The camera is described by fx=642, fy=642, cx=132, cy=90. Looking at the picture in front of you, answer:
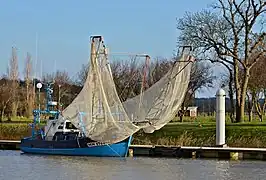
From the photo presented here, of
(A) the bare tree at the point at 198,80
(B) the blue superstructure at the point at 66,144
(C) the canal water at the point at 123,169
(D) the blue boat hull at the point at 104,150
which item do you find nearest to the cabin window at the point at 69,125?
(B) the blue superstructure at the point at 66,144

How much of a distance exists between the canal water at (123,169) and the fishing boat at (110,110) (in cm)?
140

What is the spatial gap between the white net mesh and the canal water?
199 centimetres

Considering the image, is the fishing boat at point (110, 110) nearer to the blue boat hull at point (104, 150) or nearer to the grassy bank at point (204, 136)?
the blue boat hull at point (104, 150)

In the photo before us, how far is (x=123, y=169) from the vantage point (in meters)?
34.3

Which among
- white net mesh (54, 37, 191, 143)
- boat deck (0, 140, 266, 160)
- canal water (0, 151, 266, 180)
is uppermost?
white net mesh (54, 37, 191, 143)

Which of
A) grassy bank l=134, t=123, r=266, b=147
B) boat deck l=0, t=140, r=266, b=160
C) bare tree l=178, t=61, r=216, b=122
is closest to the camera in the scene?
boat deck l=0, t=140, r=266, b=160

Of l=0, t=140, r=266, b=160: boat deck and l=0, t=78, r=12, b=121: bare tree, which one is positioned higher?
l=0, t=78, r=12, b=121: bare tree

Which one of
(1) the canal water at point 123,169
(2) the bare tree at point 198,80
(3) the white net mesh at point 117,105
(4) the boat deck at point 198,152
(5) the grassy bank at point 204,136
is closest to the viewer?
(1) the canal water at point 123,169

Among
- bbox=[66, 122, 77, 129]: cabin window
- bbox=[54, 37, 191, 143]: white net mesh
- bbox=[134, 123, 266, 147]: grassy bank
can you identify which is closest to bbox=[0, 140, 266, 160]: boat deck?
bbox=[134, 123, 266, 147]: grassy bank

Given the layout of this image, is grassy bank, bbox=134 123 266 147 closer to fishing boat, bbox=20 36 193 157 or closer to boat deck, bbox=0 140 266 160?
boat deck, bbox=0 140 266 160

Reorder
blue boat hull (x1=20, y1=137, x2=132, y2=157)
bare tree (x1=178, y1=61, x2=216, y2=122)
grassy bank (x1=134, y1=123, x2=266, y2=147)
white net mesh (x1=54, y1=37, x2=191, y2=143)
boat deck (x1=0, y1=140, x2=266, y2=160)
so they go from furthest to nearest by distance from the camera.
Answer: bare tree (x1=178, y1=61, x2=216, y2=122) < grassy bank (x1=134, y1=123, x2=266, y2=147) < blue boat hull (x1=20, y1=137, x2=132, y2=157) < boat deck (x1=0, y1=140, x2=266, y2=160) < white net mesh (x1=54, y1=37, x2=191, y2=143)

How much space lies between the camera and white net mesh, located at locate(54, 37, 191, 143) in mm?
39062

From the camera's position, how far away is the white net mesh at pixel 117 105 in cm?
3906

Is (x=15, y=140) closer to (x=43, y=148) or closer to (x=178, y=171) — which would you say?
(x=43, y=148)
